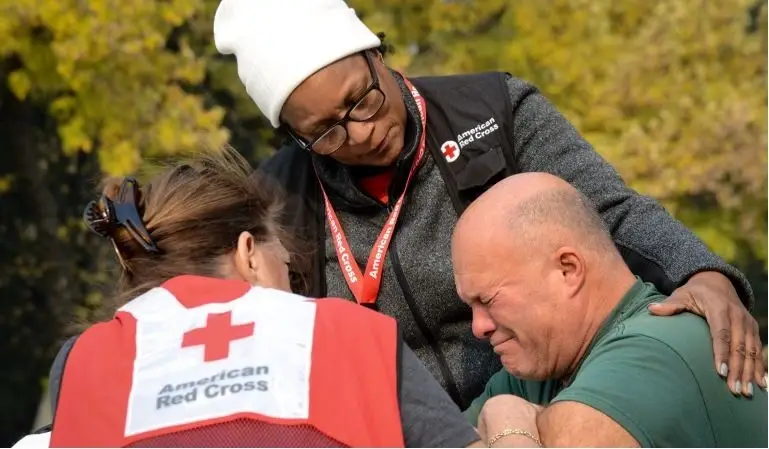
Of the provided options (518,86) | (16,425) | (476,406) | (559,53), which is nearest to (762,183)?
(559,53)

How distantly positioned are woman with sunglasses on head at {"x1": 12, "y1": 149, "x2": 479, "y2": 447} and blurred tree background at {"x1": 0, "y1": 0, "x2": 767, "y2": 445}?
14.9ft

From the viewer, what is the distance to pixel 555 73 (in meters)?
7.24

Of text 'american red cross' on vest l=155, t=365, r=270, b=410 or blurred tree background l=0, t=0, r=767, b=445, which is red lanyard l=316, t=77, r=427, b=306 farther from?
blurred tree background l=0, t=0, r=767, b=445

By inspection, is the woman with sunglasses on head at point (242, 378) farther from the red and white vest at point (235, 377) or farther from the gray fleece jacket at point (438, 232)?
the gray fleece jacket at point (438, 232)

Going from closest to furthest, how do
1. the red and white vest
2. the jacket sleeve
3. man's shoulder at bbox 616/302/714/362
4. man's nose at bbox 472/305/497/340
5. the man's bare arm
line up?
the red and white vest → the man's bare arm → man's shoulder at bbox 616/302/714/362 → man's nose at bbox 472/305/497/340 → the jacket sleeve

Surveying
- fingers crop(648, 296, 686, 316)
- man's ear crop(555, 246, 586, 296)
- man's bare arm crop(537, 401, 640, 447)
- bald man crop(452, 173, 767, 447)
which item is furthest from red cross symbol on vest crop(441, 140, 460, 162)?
man's bare arm crop(537, 401, 640, 447)

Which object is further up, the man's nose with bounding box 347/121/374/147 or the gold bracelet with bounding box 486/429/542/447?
the man's nose with bounding box 347/121/374/147

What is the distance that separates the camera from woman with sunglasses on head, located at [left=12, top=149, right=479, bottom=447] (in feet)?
6.89

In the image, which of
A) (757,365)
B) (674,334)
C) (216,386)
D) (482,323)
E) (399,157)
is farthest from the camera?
(399,157)

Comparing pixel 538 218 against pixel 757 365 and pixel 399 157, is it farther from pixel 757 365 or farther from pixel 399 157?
pixel 399 157

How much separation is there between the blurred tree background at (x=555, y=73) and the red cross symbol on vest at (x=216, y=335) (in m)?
4.63

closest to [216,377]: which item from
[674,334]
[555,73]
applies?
[674,334]

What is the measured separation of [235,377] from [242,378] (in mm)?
14

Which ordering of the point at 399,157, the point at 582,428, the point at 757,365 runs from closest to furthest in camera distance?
1. the point at 582,428
2. the point at 757,365
3. the point at 399,157
